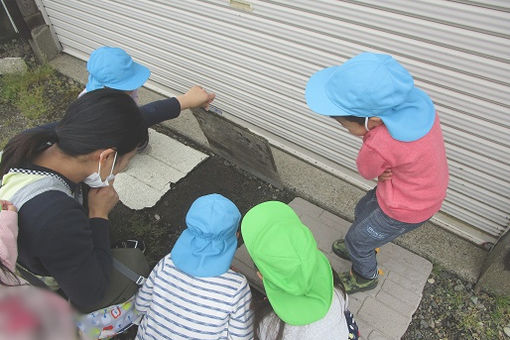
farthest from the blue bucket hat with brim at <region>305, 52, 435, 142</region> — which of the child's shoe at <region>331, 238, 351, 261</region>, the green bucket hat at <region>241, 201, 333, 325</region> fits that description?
the child's shoe at <region>331, 238, 351, 261</region>

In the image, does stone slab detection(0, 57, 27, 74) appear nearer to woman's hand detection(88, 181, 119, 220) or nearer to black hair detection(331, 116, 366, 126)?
woman's hand detection(88, 181, 119, 220)

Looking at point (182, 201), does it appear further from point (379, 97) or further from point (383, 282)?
point (379, 97)

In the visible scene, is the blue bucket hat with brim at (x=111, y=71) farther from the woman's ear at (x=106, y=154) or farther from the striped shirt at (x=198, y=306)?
the striped shirt at (x=198, y=306)

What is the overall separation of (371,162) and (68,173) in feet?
5.27

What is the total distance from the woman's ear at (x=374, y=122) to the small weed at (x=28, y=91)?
4.40m

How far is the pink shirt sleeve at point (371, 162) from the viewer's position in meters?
1.86

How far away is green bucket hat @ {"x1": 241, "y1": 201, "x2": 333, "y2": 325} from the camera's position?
1.60 meters

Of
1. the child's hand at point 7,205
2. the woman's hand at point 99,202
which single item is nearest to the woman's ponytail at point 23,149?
the child's hand at point 7,205

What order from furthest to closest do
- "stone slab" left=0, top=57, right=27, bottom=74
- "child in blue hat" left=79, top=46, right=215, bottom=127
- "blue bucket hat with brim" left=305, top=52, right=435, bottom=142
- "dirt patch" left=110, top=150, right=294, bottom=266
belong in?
1. "stone slab" left=0, top=57, right=27, bottom=74
2. "dirt patch" left=110, top=150, right=294, bottom=266
3. "child in blue hat" left=79, top=46, right=215, bottom=127
4. "blue bucket hat with brim" left=305, top=52, right=435, bottom=142

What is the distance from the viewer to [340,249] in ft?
9.68

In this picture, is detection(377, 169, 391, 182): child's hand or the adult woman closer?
the adult woman

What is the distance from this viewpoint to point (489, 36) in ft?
6.94

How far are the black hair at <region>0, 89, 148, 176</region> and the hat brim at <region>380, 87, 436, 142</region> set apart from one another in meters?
1.26

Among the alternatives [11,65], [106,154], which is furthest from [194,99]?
[11,65]
